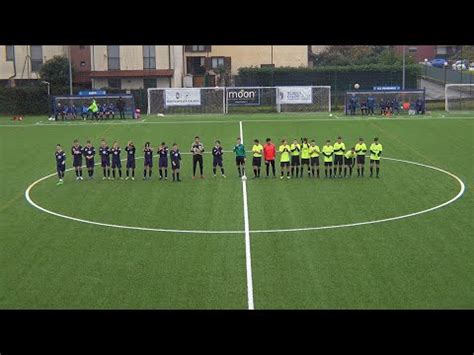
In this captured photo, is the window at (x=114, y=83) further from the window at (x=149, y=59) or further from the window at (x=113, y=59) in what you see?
the window at (x=149, y=59)

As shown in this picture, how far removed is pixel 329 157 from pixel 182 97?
84.2ft

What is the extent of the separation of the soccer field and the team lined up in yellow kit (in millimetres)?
663

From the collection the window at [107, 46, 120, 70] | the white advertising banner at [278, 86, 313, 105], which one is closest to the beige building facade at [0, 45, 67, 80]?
the window at [107, 46, 120, 70]

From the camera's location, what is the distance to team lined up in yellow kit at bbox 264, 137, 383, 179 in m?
25.4

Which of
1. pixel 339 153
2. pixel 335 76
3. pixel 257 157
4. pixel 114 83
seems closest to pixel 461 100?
pixel 335 76

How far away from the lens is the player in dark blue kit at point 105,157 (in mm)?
25766

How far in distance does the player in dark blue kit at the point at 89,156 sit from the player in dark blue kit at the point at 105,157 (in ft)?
1.03

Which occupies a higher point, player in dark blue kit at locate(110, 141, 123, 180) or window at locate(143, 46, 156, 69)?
window at locate(143, 46, 156, 69)

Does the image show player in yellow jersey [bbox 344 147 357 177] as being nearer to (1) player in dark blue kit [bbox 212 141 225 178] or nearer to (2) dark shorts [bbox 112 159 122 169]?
(1) player in dark blue kit [bbox 212 141 225 178]

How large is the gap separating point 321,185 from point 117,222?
7.68m

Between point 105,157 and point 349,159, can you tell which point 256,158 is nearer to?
point 349,159

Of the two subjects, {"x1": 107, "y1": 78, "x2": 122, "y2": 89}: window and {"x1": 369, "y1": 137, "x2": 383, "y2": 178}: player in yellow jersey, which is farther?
{"x1": 107, "y1": 78, "x2": 122, "y2": 89}: window
